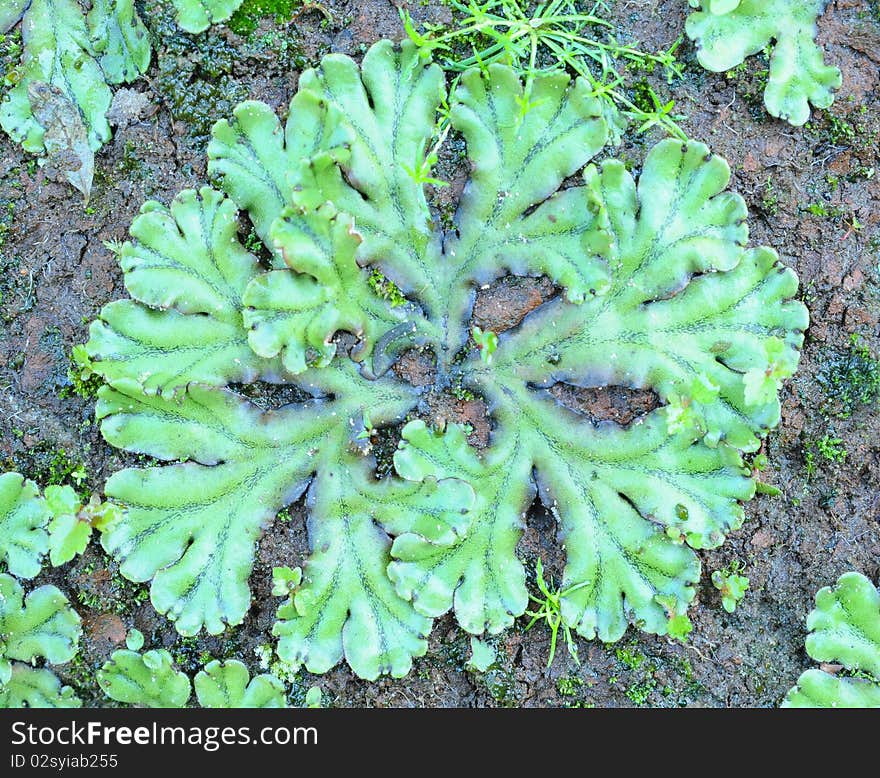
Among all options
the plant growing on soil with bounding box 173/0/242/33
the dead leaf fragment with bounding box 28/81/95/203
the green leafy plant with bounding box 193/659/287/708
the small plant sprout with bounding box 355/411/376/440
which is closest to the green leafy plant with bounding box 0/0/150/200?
the dead leaf fragment with bounding box 28/81/95/203

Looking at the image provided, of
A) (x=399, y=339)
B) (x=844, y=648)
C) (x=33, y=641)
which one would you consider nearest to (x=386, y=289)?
(x=399, y=339)

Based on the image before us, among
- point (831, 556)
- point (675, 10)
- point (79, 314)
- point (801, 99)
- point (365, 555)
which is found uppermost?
point (675, 10)

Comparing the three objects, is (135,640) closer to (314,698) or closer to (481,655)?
(314,698)

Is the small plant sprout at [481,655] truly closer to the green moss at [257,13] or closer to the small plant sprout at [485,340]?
the small plant sprout at [485,340]

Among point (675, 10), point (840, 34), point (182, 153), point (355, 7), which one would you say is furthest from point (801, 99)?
point (182, 153)

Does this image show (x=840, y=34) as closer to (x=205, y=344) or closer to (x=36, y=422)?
(x=205, y=344)
